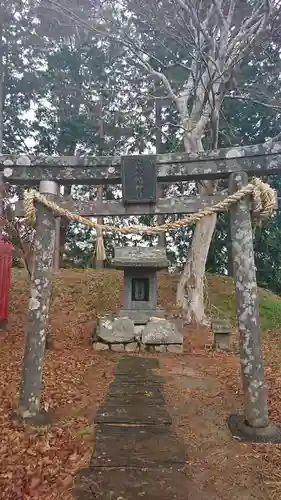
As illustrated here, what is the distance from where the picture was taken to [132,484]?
3.38 meters

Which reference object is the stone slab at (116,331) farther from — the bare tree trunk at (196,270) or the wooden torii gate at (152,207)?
the wooden torii gate at (152,207)

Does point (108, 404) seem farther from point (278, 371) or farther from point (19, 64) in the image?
point (19, 64)

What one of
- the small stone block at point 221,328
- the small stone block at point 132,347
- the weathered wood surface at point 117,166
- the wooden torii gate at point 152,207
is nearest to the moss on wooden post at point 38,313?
the wooden torii gate at point 152,207

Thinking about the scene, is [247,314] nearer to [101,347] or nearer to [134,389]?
[134,389]

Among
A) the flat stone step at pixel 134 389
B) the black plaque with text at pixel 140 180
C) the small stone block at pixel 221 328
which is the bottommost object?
the flat stone step at pixel 134 389

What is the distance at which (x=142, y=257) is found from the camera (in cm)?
1016

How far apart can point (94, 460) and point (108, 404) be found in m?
1.55

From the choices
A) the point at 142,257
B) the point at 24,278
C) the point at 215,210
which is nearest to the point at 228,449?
the point at 215,210

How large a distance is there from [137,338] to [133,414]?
444cm

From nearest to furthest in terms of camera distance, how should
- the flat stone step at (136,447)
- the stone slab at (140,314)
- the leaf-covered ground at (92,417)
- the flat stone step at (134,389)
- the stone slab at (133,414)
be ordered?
1. the leaf-covered ground at (92,417)
2. the flat stone step at (136,447)
3. the stone slab at (133,414)
4. the flat stone step at (134,389)
5. the stone slab at (140,314)

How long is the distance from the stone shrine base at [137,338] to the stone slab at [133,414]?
3.95 meters

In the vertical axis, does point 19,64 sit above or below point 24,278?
above

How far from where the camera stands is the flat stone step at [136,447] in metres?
3.76

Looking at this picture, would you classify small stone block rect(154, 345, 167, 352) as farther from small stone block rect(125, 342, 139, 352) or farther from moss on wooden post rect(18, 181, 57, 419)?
moss on wooden post rect(18, 181, 57, 419)
